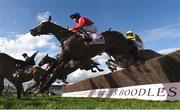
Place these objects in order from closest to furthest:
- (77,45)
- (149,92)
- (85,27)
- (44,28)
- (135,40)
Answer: (149,92), (77,45), (85,27), (44,28), (135,40)

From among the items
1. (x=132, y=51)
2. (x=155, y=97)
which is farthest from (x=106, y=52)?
(x=155, y=97)

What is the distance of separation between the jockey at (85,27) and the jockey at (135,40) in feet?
8.11

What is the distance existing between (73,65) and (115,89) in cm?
486

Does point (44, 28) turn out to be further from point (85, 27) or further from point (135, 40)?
point (135, 40)

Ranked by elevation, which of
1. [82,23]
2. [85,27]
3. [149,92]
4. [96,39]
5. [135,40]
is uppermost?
[82,23]

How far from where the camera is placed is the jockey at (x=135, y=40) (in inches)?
705

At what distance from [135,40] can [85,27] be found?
133 inches

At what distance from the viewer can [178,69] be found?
13.0 m

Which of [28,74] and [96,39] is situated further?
[28,74]

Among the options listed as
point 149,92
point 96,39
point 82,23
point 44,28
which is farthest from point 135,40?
point 149,92

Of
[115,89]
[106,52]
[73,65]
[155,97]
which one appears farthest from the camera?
[73,65]

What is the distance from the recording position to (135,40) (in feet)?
59.9

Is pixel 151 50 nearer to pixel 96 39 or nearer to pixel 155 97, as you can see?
pixel 96 39

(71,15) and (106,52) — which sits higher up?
(71,15)
